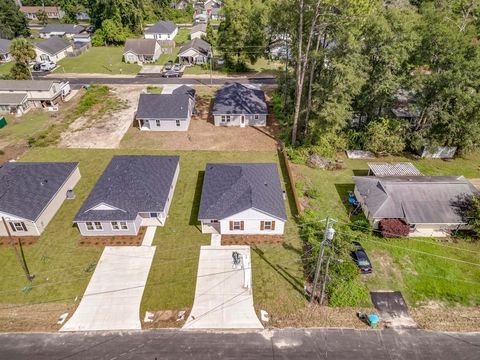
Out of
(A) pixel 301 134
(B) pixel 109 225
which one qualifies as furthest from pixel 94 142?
(A) pixel 301 134

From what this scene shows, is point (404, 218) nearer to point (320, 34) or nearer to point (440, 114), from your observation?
point (440, 114)

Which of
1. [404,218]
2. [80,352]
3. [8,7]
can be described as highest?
[8,7]

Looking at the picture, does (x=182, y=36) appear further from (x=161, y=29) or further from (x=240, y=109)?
(x=240, y=109)

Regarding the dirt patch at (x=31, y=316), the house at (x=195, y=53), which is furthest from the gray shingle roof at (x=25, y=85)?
the dirt patch at (x=31, y=316)

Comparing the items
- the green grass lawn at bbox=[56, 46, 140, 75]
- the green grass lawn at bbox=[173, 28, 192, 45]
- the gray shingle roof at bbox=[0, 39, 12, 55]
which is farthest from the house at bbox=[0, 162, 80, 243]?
the green grass lawn at bbox=[173, 28, 192, 45]

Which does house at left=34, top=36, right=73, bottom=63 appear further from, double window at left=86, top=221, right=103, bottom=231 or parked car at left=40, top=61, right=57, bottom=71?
double window at left=86, top=221, right=103, bottom=231

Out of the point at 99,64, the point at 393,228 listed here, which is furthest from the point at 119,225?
the point at 99,64

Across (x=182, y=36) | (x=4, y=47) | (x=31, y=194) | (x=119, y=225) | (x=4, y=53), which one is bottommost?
(x=119, y=225)
